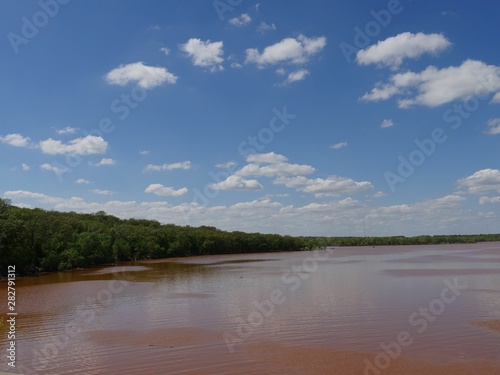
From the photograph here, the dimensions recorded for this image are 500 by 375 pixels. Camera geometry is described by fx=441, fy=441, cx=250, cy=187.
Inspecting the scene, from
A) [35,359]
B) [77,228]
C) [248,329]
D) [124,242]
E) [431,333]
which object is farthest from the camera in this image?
[124,242]

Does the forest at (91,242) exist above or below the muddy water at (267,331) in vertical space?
above

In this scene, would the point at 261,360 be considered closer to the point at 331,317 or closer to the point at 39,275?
the point at 331,317

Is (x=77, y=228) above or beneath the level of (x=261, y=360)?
above

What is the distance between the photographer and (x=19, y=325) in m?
19.2

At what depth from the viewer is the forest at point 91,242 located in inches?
1805

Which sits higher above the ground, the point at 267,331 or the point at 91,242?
the point at 91,242

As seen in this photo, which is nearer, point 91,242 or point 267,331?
point 267,331

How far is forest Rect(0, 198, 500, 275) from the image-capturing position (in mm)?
45844

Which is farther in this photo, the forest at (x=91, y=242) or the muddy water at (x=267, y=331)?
the forest at (x=91, y=242)

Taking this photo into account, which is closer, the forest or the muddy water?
the muddy water

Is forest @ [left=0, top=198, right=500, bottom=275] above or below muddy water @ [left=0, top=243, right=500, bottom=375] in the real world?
above

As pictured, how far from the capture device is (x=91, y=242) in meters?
61.9

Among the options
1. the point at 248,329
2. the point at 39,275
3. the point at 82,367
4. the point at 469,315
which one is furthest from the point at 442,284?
the point at 39,275

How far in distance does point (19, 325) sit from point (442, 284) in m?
25.7
